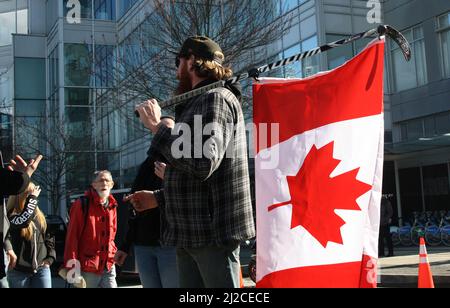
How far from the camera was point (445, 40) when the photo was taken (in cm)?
2175

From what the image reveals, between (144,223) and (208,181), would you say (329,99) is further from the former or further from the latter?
(144,223)

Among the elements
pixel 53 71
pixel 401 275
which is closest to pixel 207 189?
pixel 401 275

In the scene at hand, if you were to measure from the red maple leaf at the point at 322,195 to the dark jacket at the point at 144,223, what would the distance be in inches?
67.2

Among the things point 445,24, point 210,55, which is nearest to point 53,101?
point 445,24

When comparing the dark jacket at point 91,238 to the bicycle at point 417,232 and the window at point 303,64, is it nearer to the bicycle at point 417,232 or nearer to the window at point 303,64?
the window at point 303,64

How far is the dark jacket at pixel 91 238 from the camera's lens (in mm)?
5875

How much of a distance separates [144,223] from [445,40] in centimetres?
1960

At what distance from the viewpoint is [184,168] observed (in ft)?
8.96

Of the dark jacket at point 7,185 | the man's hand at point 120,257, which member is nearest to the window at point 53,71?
the man's hand at point 120,257

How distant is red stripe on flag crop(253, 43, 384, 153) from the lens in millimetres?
3195

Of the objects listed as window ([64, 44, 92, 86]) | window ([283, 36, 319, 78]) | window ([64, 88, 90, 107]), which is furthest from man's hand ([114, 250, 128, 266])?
window ([64, 44, 92, 86])

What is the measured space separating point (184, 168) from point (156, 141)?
24cm

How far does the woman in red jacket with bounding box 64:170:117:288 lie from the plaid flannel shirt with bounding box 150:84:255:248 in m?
3.19
